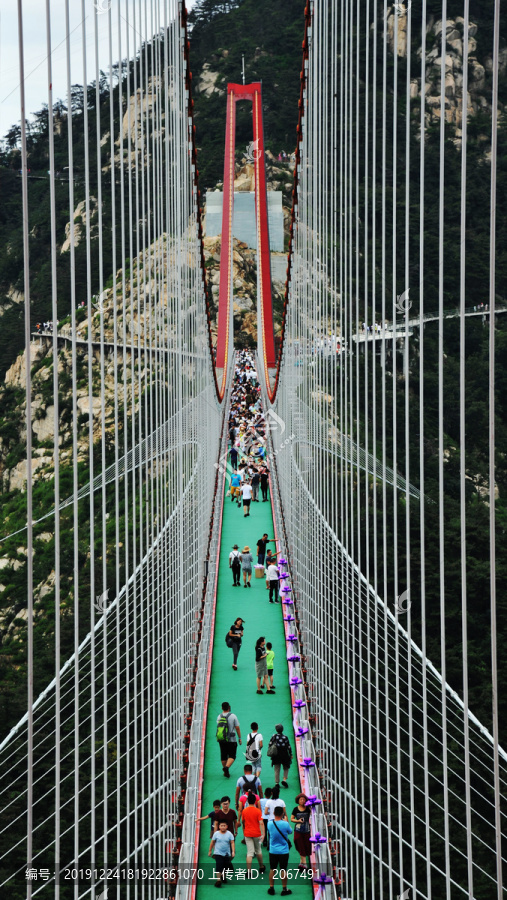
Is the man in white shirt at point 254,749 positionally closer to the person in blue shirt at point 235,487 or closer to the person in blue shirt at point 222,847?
the person in blue shirt at point 222,847

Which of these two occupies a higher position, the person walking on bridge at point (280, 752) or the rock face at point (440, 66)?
the rock face at point (440, 66)

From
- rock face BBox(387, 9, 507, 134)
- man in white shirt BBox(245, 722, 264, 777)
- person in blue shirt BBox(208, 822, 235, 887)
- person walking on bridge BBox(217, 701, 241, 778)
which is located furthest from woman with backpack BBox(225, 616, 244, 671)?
rock face BBox(387, 9, 507, 134)

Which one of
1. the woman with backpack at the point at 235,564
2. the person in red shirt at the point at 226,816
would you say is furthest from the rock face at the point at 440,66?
the woman with backpack at the point at 235,564

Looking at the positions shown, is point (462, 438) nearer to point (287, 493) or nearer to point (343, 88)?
point (343, 88)

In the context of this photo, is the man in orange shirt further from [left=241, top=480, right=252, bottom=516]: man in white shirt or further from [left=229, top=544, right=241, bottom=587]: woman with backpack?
[left=241, top=480, right=252, bottom=516]: man in white shirt

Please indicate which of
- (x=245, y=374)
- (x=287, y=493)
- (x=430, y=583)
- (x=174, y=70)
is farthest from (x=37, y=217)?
(x=174, y=70)
